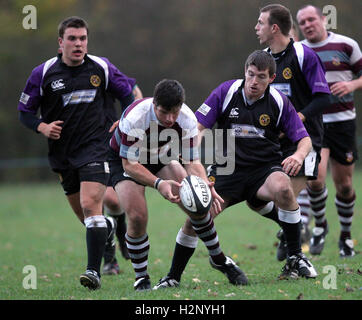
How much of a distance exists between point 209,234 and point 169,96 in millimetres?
1241

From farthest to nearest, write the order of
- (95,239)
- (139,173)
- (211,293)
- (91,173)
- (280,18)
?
(280,18) → (91,173) → (95,239) → (139,173) → (211,293)

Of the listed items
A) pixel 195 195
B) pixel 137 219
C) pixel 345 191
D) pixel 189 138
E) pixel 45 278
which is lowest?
pixel 45 278

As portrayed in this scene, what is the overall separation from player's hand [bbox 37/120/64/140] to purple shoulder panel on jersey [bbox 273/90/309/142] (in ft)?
6.78

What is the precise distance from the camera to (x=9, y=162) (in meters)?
26.1

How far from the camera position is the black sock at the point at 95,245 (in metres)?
5.81

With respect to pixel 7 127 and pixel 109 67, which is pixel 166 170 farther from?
pixel 7 127

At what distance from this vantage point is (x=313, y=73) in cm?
626

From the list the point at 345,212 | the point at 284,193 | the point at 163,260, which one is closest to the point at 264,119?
the point at 284,193

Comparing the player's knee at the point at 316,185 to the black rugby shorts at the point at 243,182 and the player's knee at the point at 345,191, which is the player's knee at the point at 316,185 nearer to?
the player's knee at the point at 345,191

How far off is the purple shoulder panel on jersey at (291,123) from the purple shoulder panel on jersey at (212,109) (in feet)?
1.65

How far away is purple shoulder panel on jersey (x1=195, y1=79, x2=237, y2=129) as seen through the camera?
582cm

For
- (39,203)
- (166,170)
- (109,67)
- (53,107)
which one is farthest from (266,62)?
(39,203)

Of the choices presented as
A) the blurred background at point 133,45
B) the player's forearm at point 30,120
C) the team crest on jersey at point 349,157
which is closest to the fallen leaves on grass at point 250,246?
the team crest on jersey at point 349,157

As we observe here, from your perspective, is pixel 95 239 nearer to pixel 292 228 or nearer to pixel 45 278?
pixel 45 278
